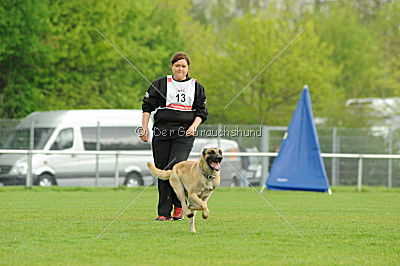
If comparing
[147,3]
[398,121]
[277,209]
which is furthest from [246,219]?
[398,121]

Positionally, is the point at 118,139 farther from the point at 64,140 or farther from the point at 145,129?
the point at 145,129

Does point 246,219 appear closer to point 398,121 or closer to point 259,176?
point 259,176

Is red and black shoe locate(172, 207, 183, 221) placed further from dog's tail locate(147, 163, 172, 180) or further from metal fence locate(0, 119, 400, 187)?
metal fence locate(0, 119, 400, 187)

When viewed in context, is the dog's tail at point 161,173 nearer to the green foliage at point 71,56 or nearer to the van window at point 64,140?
the van window at point 64,140

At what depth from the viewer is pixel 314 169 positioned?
18.2 m

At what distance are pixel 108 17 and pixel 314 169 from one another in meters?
14.8

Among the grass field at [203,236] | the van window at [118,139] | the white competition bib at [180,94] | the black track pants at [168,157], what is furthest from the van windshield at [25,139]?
the white competition bib at [180,94]

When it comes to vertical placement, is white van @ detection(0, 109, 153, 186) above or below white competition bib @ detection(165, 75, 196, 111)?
below

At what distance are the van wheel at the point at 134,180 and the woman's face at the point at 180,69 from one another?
1278cm

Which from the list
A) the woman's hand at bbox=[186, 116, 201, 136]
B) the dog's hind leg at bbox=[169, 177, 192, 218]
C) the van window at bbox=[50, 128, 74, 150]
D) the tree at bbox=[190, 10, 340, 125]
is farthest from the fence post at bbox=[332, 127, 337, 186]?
the dog's hind leg at bbox=[169, 177, 192, 218]

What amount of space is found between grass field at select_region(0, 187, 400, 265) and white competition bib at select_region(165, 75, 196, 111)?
1.44 m

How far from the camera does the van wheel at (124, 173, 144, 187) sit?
73.5 feet

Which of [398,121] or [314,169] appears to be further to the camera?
[398,121]

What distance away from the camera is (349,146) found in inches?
1037
